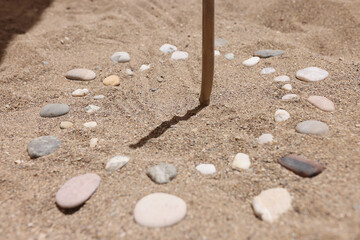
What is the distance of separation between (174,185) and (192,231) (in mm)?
277

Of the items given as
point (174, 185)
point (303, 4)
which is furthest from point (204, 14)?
point (303, 4)

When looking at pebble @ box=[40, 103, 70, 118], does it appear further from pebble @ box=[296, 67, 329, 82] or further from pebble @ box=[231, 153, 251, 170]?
pebble @ box=[296, 67, 329, 82]

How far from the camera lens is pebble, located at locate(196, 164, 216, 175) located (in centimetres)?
152

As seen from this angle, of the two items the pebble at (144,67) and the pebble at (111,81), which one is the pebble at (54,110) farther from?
the pebble at (144,67)

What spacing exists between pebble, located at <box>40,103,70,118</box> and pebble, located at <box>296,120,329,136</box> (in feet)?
4.97

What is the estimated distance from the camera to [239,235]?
1.19m

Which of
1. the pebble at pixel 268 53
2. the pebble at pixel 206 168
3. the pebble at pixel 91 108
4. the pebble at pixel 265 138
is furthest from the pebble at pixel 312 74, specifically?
the pebble at pixel 91 108

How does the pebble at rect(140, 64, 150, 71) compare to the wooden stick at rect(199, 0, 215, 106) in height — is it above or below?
below

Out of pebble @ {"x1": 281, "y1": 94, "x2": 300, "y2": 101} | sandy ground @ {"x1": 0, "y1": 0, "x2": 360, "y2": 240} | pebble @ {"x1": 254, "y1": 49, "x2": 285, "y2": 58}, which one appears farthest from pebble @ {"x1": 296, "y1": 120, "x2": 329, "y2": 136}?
pebble @ {"x1": 254, "y1": 49, "x2": 285, "y2": 58}

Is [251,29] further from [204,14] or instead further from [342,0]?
[204,14]

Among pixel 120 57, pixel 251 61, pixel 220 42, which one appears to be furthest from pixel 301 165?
pixel 120 57

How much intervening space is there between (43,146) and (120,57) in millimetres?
1167

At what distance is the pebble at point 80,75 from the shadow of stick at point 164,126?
0.89m

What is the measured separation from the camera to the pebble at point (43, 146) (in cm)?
168
